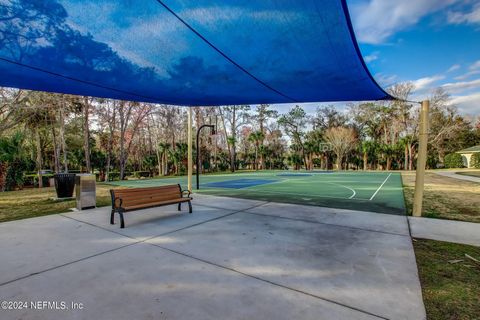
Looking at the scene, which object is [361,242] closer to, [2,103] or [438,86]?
[2,103]

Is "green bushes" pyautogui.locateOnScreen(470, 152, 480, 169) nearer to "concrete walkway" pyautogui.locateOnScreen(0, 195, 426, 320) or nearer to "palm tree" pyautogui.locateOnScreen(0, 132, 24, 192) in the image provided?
"concrete walkway" pyautogui.locateOnScreen(0, 195, 426, 320)

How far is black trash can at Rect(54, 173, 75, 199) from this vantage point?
831cm

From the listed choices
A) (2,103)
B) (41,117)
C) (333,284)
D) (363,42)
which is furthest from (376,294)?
(41,117)

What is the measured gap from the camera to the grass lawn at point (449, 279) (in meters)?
2.30

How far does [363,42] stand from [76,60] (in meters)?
4.25

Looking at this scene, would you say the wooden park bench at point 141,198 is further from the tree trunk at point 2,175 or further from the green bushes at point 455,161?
the green bushes at point 455,161

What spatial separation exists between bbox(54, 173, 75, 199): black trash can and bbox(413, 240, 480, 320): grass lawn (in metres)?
9.63

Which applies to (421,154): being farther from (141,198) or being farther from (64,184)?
(64,184)

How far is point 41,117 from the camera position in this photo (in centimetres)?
1597

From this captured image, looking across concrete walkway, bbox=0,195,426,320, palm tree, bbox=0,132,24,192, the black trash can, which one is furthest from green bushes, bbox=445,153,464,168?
palm tree, bbox=0,132,24,192

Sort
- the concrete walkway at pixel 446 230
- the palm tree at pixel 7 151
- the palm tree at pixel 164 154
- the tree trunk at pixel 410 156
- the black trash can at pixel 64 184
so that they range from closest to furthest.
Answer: the concrete walkway at pixel 446 230, the black trash can at pixel 64 184, the palm tree at pixel 7 151, the palm tree at pixel 164 154, the tree trunk at pixel 410 156

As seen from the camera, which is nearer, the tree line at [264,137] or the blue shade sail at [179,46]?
the blue shade sail at [179,46]

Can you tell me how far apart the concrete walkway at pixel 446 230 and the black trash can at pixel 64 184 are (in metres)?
9.79

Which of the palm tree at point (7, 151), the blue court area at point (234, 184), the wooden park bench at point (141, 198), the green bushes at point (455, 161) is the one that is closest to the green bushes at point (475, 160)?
the green bushes at point (455, 161)
